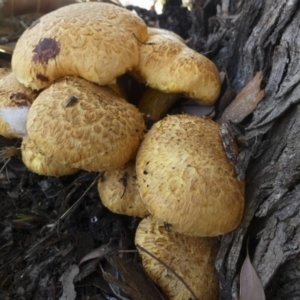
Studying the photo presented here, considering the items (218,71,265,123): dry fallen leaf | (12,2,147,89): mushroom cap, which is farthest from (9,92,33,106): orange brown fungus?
(218,71,265,123): dry fallen leaf

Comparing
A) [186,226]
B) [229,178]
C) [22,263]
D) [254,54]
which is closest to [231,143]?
[229,178]

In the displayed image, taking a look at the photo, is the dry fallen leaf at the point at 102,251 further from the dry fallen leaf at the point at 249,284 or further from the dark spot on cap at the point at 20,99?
the dark spot on cap at the point at 20,99

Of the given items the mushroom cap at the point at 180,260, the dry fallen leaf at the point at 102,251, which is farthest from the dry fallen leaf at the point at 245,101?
the dry fallen leaf at the point at 102,251

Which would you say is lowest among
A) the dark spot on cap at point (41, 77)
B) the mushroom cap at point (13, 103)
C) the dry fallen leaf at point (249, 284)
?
the dry fallen leaf at point (249, 284)

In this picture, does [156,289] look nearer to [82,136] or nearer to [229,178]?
→ [229,178]

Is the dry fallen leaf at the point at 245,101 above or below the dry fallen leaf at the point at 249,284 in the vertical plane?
above

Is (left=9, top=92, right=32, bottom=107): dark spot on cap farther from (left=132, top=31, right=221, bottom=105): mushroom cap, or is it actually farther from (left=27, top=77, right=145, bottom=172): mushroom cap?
(left=132, top=31, right=221, bottom=105): mushroom cap
